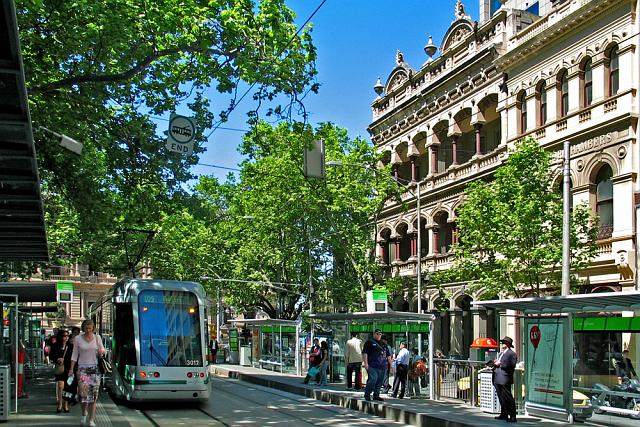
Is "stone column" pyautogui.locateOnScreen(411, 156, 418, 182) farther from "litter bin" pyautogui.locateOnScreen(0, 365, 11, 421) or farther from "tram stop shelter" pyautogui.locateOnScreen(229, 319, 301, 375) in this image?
"litter bin" pyautogui.locateOnScreen(0, 365, 11, 421)

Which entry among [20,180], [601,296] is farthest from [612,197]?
[20,180]

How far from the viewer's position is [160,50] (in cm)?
1723

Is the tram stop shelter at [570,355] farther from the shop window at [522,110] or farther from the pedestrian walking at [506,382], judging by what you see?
the shop window at [522,110]

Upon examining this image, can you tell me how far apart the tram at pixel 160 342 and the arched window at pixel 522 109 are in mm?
20712

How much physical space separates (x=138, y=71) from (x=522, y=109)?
23.6 meters

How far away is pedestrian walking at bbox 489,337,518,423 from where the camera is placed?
624 inches

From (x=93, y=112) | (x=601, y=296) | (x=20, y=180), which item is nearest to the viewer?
(x=20, y=180)

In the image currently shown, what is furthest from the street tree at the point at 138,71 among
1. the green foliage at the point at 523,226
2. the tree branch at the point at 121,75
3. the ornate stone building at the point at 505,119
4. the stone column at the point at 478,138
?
the stone column at the point at 478,138

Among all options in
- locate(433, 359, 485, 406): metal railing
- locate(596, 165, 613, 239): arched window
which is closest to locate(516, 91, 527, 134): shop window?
locate(596, 165, 613, 239): arched window

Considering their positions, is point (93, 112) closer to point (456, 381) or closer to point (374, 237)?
point (456, 381)

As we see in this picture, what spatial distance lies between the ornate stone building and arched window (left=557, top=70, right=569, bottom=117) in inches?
1.6

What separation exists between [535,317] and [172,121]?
9021 millimetres

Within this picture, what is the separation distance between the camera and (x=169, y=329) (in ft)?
63.9

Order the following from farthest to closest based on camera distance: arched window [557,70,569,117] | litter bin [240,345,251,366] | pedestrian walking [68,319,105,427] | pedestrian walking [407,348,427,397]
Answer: litter bin [240,345,251,366] < arched window [557,70,569,117] < pedestrian walking [407,348,427,397] < pedestrian walking [68,319,105,427]
